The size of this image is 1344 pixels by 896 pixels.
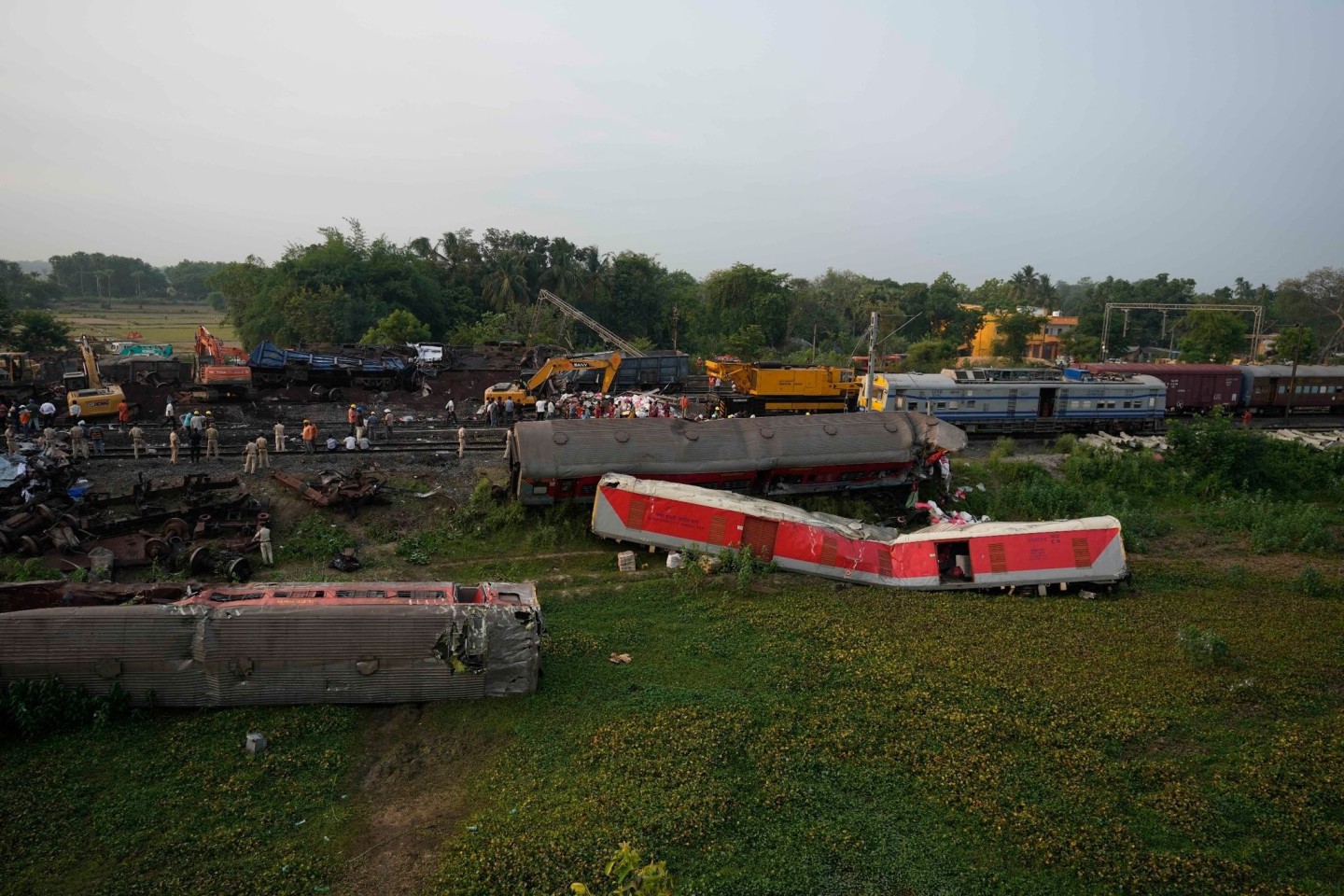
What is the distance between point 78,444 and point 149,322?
307 feet

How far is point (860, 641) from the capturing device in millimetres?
14312

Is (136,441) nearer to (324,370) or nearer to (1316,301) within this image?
(324,370)

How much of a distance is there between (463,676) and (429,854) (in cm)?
337

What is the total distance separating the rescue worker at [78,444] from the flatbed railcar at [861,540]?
15.4 metres

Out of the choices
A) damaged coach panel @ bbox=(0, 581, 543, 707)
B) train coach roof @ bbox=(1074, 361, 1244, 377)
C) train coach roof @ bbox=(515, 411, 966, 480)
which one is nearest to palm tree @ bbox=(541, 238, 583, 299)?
train coach roof @ bbox=(1074, 361, 1244, 377)

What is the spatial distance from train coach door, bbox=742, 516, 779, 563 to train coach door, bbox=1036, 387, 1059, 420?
19438mm

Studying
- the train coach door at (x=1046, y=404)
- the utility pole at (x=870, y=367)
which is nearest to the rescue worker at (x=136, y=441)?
the utility pole at (x=870, y=367)

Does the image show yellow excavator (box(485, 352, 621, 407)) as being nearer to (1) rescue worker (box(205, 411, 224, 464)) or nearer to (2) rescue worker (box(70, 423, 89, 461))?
(1) rescue worker (box(205, 411, 224, 464))

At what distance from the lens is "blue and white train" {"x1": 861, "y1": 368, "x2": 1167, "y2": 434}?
31.6 metres

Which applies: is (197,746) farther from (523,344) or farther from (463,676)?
(523,344)

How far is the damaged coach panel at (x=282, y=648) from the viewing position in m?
10.9

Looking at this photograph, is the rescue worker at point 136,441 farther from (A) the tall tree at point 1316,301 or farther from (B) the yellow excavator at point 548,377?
(A) the tall tree at point 1316,301

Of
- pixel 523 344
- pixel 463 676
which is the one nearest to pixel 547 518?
pixel 463 676

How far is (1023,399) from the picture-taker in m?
32.2
